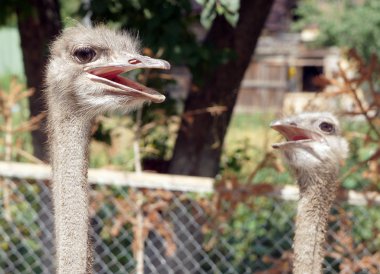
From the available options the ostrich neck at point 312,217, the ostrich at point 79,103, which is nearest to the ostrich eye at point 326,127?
the ostrich neck at point 312,217

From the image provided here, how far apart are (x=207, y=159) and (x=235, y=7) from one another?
1.70 metres

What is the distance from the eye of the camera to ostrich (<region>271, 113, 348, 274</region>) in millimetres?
3135

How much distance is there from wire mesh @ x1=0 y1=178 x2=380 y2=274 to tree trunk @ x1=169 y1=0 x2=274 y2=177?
446mm

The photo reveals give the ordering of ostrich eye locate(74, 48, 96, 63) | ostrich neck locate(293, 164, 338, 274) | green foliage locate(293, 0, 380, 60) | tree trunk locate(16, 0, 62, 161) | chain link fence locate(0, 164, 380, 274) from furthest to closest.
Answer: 1. green foliage locate(293, 0, 380, 60)
2. tree trunk locate(16, 0, 62, 161)
3. chain link fence locate(0, 164, 380, 274)
4. ostrich neck locate(293, 164, 338, 274)
5. ostrich eye locate(74, 48, 96, 63)

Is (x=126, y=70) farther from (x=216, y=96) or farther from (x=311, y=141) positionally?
(x=216, y=96)

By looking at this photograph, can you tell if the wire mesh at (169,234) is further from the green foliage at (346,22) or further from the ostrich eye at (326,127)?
the green foliage at (346,22)

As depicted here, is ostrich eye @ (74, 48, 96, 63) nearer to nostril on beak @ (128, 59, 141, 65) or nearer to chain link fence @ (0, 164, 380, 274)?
nostril on beak @ (128, 59, 141, 65)

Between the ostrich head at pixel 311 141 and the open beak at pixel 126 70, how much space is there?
72 cm

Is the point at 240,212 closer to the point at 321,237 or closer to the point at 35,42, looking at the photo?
the point at 35,42

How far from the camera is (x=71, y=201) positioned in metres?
2.64

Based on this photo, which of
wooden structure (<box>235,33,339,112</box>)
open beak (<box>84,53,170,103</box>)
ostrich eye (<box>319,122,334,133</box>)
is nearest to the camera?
open beak (<box>84,53,170,103</box>)

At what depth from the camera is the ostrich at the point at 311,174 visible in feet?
10.3

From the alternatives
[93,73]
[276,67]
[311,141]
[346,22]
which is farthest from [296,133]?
[276,67]

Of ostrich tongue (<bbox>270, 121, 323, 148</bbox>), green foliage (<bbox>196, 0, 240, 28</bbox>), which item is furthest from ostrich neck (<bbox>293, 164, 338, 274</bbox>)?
green foliage (<bbox>196, 0, 240, 28</bbox>)
